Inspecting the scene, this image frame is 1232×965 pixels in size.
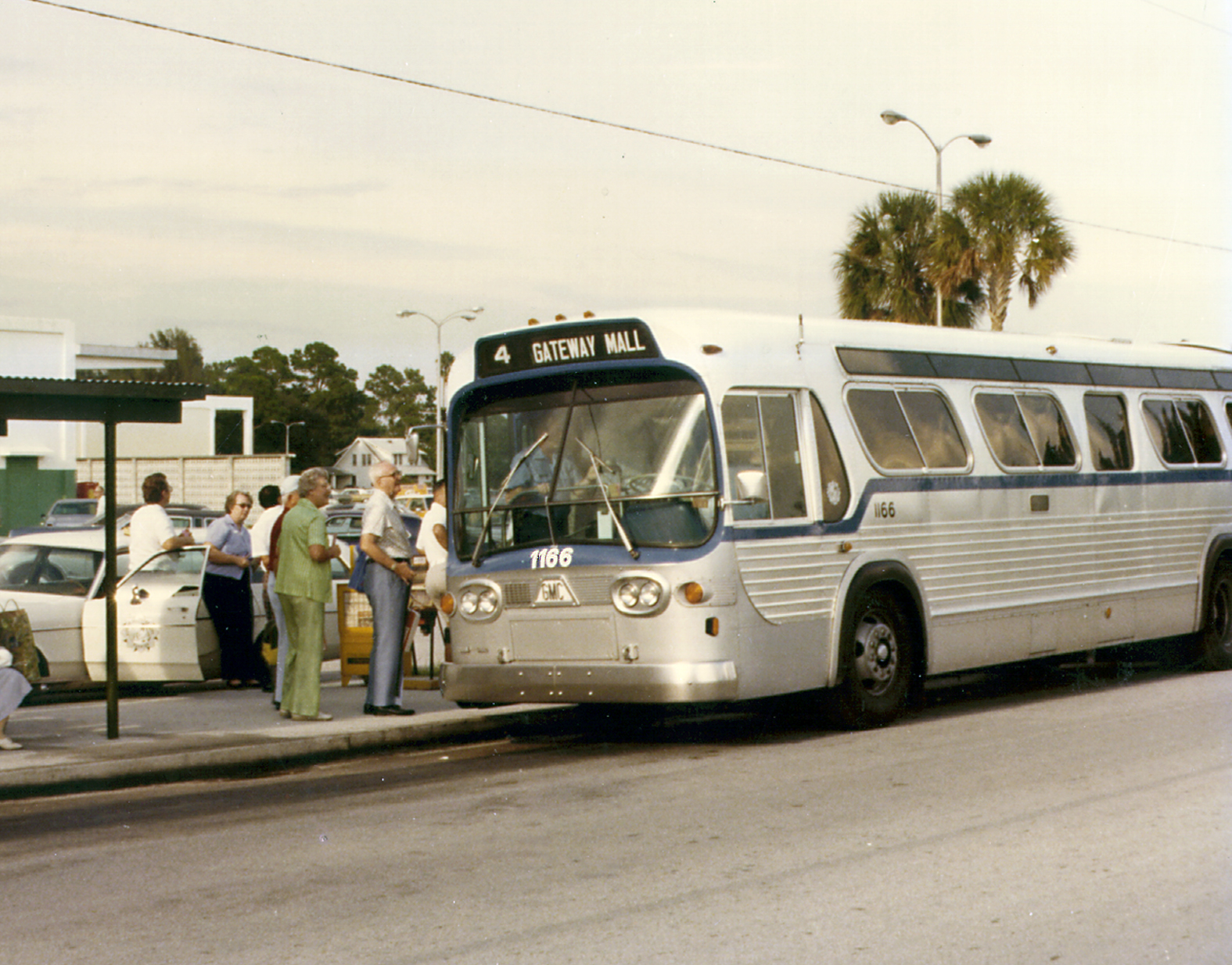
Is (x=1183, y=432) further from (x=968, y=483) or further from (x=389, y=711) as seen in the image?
(x=389, y=711)

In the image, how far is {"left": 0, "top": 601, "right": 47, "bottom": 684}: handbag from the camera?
9.73 m

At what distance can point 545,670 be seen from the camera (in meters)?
10.1

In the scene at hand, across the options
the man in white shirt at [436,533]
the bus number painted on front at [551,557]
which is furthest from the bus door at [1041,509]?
the man in white shirt at [436,533]

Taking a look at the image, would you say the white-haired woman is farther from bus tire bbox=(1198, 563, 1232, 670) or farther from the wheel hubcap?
bus tire bbox=(1198, 563, 1232, 670)

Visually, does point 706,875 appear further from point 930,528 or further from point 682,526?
point 930,528

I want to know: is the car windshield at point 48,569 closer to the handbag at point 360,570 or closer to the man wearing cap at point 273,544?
the man wearing cap at point 273,544

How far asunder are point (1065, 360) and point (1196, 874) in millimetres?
7654

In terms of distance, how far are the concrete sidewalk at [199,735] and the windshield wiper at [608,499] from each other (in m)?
2.35

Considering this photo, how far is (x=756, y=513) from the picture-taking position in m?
10.0

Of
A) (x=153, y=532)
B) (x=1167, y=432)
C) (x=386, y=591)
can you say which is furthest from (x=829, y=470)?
(x=153, y=532)

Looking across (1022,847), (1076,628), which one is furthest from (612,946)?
(1076,628)

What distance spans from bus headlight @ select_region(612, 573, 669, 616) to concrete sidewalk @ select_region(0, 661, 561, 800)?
6.99 ft

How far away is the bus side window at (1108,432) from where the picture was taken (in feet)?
43.6

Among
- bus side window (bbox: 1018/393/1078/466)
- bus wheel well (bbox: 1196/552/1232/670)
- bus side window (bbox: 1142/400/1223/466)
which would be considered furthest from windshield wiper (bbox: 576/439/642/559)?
bus wheel well (bbox: 1196/552/1232/670)
